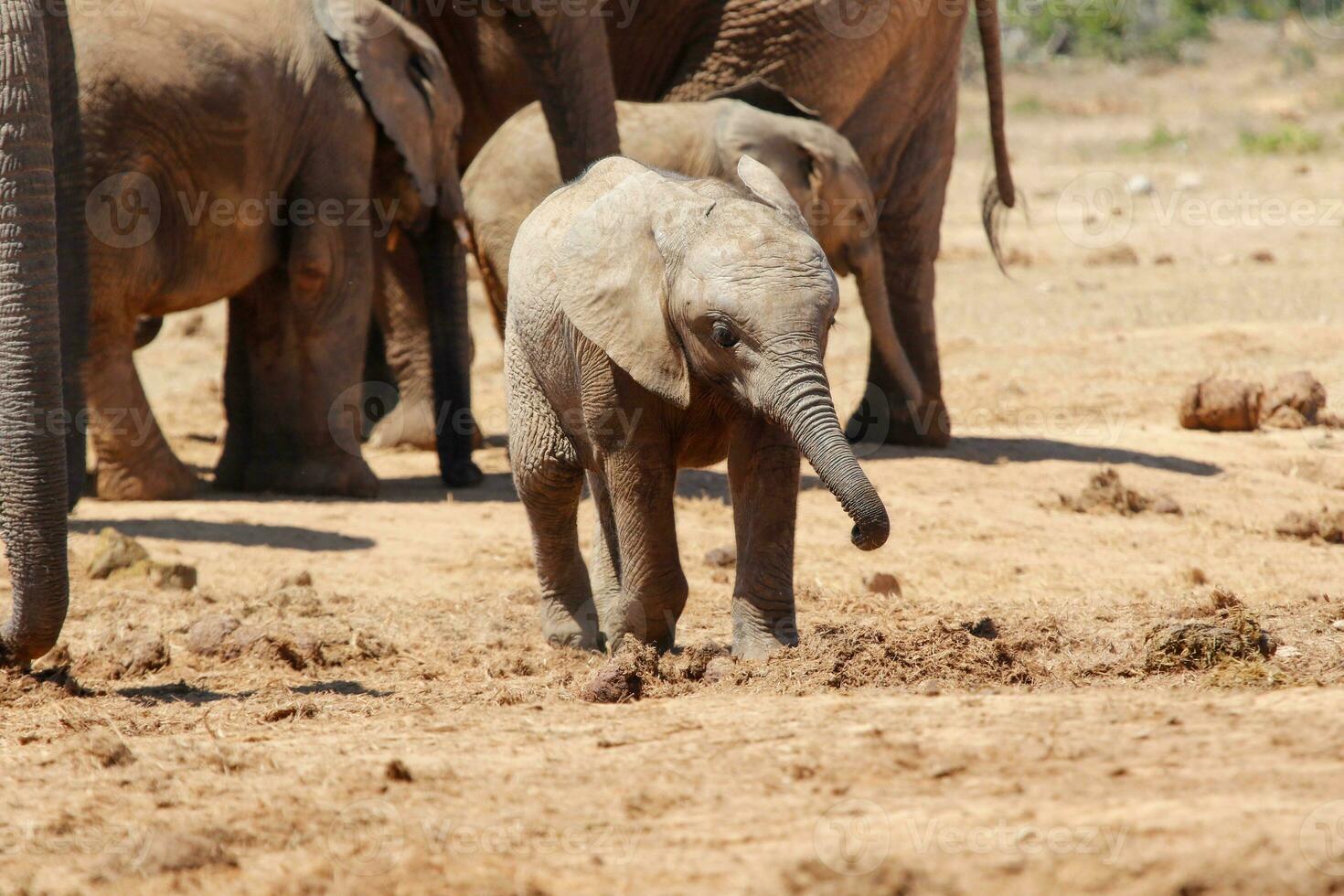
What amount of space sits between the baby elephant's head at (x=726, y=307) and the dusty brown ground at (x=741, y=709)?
610 millimetres

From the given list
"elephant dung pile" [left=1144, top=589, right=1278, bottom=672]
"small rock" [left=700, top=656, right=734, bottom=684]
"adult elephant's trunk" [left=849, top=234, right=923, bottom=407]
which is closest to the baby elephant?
"small rock" [left=700, top=656, right=734, bottom=684]

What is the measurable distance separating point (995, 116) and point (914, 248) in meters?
1.16

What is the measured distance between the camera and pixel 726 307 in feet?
15.4

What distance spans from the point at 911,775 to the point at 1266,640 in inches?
67.9

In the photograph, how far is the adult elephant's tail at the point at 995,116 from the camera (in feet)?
35.3

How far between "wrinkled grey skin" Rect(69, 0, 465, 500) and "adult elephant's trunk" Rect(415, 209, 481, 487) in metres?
0.04

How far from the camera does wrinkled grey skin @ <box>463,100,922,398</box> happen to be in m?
8.69

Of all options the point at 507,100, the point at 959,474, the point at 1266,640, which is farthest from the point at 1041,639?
the point at 507,100

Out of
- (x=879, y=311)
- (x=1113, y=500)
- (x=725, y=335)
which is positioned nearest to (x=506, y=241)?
(x=879, y=311)

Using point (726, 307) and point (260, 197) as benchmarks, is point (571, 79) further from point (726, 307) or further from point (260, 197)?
point (726, 307)
